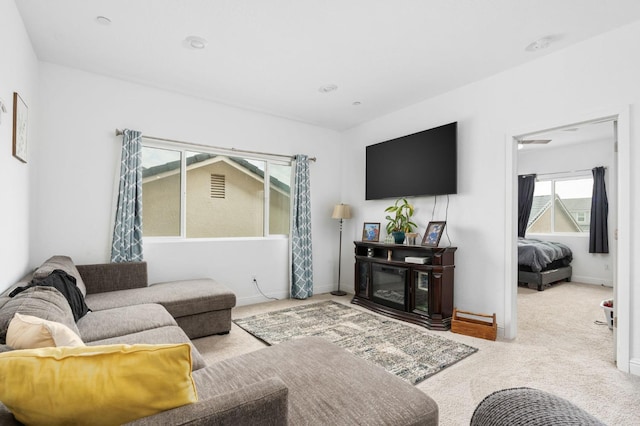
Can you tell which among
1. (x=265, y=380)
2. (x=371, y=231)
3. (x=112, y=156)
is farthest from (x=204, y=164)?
(x=265, y=380)

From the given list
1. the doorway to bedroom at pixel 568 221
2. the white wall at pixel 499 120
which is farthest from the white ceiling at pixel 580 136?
the white wall at pixel 499 120

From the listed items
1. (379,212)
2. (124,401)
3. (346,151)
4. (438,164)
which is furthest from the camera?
(346,151)

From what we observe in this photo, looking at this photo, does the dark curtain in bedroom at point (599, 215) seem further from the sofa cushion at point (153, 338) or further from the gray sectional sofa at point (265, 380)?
the sofa cushion at point (153, 338)

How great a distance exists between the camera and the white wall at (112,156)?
3232mm

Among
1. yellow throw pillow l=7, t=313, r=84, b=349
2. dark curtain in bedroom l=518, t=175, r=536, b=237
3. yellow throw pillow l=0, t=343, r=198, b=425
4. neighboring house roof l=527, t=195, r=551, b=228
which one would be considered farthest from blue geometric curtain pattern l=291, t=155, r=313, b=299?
neighboring house roof l=527, t=195, r=551, b=228

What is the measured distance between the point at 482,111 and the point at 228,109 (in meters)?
3.08

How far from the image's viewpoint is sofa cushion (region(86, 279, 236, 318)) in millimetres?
2811

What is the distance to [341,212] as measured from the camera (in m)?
4.95

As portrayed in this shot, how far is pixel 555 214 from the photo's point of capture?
6848 millimetres

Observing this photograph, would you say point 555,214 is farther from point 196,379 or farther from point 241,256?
point 196,379

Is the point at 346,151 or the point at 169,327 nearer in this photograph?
the point at 169,327

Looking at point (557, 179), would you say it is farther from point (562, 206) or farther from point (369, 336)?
point (369, 336)

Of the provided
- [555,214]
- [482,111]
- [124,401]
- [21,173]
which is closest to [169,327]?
[124,401]

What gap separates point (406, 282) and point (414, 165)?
144 centimetres
